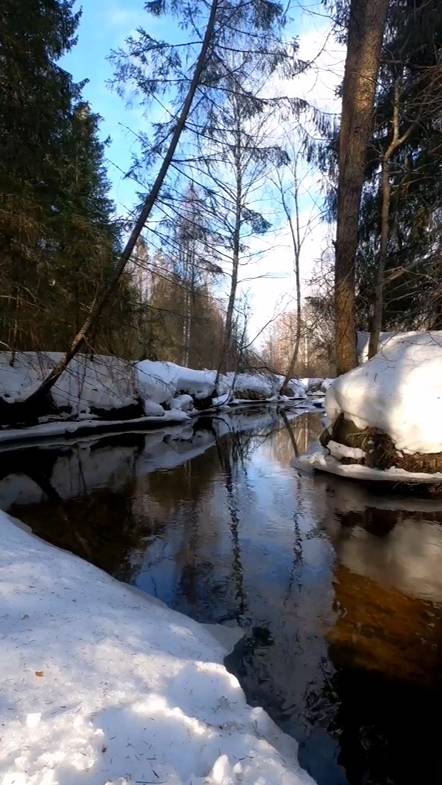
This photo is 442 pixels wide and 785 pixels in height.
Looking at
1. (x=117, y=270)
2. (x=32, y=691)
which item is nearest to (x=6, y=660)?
(x=32, y=691)

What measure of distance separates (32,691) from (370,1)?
10854 millimetres

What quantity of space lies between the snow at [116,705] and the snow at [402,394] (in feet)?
18.4

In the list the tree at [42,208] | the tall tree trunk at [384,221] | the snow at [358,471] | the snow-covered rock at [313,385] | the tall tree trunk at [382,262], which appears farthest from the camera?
the snow-covered rock at [313,385]

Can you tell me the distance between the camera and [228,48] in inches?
394

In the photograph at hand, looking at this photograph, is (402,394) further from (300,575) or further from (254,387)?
(254,387)

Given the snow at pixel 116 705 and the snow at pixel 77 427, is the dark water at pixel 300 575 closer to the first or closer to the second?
the snow at pixel 116 705

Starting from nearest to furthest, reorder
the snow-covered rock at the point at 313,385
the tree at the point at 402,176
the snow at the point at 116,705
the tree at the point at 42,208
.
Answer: the snow at the point at 116,705 < the tree at the point at 402,176 < the tree at the point at 42,208 < the snow-covered rock at the point at 313,385

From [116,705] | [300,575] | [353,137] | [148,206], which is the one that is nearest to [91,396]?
[148,206]

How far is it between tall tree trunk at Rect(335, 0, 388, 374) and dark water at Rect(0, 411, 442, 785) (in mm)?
3192

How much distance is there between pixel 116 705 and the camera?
1.79 m

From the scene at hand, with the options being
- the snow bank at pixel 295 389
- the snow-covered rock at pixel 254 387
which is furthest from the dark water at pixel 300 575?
the snow bank at pixel 295 389

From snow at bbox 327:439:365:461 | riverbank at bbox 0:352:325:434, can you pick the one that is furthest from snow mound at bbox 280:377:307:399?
snow at bbox 327:439:365:461

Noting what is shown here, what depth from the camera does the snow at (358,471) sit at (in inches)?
288

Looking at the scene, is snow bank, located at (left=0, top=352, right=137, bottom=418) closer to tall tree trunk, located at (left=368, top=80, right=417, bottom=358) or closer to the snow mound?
tall tree trunk, located at (left=368, top=80, right=417, bottom=358)
